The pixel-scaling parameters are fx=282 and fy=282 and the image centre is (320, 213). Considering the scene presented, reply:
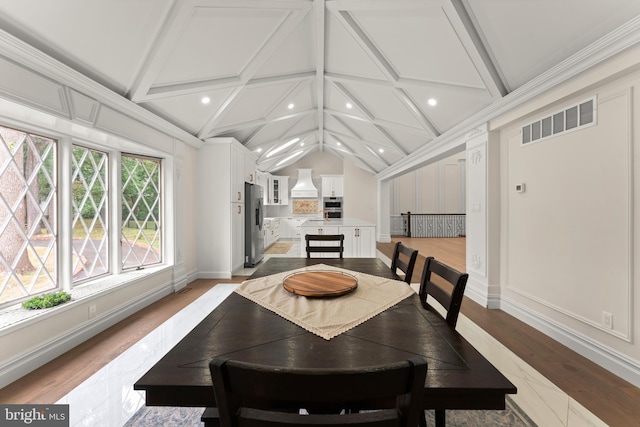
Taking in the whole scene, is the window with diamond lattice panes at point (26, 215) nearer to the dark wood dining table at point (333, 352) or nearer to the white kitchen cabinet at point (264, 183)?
the dark wood dining table at point (333, 352)

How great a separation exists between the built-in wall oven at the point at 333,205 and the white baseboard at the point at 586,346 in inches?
280

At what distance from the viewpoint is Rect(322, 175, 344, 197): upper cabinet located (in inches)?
384

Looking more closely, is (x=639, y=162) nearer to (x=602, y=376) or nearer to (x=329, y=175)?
(x=602, y=376)

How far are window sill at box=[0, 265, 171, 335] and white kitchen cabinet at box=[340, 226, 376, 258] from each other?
2.99 metres

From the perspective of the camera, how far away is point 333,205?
9.93 meters

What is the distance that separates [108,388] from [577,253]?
355 centimetres

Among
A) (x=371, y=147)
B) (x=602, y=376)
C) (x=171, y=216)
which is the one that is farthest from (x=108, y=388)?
(x=371, y=147)

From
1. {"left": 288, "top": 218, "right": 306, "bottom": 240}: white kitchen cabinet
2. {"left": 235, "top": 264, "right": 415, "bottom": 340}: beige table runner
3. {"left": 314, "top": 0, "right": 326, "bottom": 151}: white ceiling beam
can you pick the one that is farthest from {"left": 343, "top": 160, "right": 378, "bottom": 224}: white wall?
{"left": 235, "top": 264, "right": 415, "bottom": 340}: beige table runner

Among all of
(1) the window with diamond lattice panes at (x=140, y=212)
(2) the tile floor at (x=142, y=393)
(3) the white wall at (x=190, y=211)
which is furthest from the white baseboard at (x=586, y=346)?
(1) the window with diamond lattice panes at (x=140, y=212)

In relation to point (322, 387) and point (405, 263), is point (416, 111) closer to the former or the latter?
point (405, 263)

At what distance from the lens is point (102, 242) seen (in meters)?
3.12

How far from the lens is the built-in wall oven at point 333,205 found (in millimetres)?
9844

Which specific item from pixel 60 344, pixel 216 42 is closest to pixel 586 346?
pixel 216 42

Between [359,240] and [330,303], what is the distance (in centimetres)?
404
